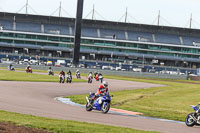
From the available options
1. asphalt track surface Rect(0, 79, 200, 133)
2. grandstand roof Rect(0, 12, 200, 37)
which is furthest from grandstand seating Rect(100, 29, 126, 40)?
asphalt track surface Rect(0, 79, 200, 133)

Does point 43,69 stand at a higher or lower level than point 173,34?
lower

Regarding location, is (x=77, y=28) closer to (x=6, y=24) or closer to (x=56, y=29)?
(x=56, y=29)

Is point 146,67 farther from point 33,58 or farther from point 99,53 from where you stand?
point 33,58

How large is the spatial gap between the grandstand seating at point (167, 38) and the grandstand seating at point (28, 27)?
39649 mm

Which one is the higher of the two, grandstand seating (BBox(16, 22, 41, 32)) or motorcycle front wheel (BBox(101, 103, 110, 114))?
grandstand seating (BBox(16, 22, 41, 32))

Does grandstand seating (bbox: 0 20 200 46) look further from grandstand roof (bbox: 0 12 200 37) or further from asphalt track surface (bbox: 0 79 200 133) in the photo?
asphalt track surface (bbox: 0 79 200 133)

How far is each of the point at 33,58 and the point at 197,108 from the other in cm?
10046

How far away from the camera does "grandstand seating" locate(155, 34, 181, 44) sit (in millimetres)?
128125

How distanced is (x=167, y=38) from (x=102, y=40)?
22935mm

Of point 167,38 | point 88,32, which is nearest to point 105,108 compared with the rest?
point 88,32

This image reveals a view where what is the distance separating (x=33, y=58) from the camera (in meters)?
114

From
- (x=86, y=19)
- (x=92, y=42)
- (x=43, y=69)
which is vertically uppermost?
(x=86, y=19)

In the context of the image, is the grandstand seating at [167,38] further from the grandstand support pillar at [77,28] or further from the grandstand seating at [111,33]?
the grandstand support pillar at [77,28]

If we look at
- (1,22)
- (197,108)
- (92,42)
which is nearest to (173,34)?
(92,42)
